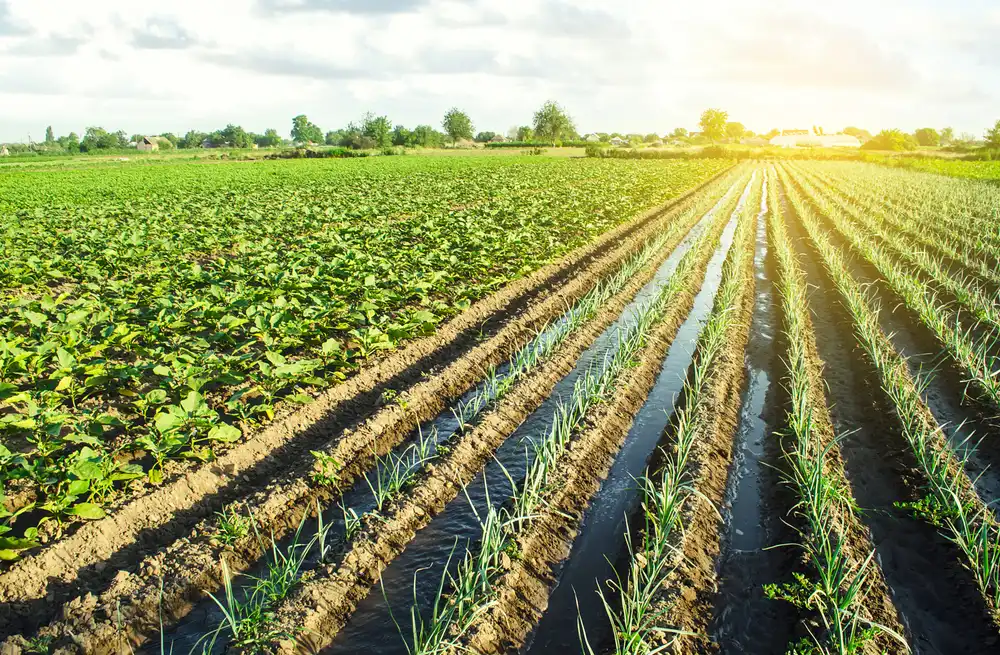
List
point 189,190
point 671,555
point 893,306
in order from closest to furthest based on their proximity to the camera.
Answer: point 671,555 → point 893,306 → point 189,190

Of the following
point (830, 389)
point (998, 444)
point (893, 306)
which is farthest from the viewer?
point (893, 306)

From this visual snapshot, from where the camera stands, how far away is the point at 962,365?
6.05m

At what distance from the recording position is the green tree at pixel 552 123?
106500mm

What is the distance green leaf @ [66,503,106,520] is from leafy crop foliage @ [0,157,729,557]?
1 cm

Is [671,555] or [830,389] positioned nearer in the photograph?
[671,555]

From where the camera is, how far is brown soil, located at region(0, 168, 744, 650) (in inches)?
120

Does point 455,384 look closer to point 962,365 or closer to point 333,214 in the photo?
point 962,365

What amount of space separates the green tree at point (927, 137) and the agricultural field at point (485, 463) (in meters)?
139

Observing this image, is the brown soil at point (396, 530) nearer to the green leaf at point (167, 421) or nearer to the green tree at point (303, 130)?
the green leaf at point (167, 421)

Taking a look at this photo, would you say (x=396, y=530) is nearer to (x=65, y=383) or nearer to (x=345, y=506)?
(x=345, y=506)

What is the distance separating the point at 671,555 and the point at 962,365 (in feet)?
15.4

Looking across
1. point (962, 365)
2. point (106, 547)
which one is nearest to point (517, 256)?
point (962, 365)

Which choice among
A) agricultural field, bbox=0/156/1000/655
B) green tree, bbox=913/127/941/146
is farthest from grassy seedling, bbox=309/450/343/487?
green tree, bbox=913/127/941/146

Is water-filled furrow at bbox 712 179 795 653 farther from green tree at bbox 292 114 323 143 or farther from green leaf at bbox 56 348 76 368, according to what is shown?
Result: green tree at bbox 292 114 323 143
